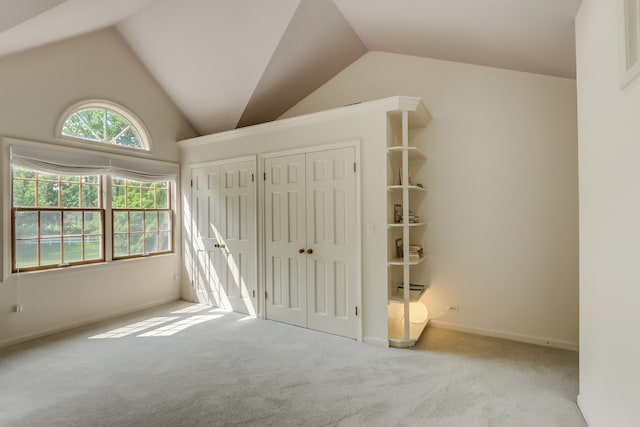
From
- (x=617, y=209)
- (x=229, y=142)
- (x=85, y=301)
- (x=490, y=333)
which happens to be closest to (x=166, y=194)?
(x=229, y=142)

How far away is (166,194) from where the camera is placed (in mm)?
4871

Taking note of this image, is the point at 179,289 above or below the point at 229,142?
below

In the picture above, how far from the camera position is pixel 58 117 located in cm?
362

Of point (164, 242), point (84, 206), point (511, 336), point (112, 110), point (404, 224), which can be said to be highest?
point (112, 110)

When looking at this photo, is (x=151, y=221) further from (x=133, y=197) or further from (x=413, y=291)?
(x=413, y=291)

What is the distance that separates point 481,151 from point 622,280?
227cm

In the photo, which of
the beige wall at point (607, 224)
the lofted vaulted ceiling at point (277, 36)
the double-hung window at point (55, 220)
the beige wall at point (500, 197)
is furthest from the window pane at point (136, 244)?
the beige wall at point (607, 224)

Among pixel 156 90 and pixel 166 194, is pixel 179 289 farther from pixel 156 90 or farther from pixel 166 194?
pixel 156 90

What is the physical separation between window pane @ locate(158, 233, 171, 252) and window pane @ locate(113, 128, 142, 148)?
134cm

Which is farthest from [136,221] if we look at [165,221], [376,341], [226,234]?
[376,341]

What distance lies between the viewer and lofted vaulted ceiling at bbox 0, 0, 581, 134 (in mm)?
2510

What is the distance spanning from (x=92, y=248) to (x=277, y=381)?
9.97ft

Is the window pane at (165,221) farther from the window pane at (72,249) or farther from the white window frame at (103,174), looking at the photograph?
the window pane at (72,249)

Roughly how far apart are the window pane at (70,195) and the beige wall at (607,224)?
4.95m
